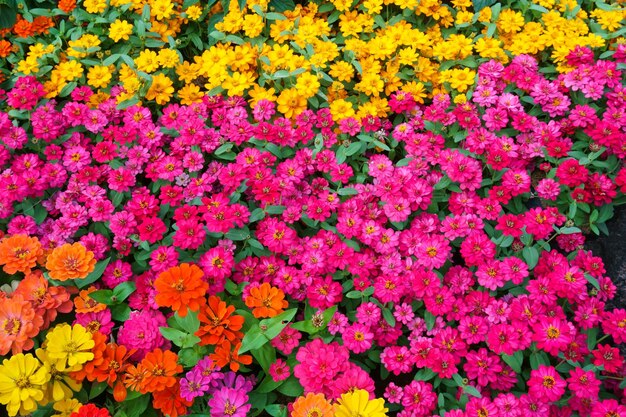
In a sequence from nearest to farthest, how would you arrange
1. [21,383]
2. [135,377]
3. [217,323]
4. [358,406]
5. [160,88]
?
[358,406], [21,383], [135,377], [217,323], [160,88]

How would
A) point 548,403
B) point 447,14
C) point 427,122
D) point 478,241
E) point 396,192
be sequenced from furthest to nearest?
point 447,14 < point 427,122 < point 396,192 < point 478,241 < point 548,403

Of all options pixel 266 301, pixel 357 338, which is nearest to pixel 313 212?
pixel 266 301

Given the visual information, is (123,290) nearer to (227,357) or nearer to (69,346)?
(69,346)

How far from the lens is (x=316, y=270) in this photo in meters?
2.19

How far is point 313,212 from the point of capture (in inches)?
91.8

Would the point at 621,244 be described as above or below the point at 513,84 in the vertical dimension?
below

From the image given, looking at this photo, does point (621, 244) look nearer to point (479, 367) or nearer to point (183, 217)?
point (479, 367)

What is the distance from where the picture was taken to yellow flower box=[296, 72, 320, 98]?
8.92 feet

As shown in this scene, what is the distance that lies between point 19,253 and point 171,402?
0.87 metres

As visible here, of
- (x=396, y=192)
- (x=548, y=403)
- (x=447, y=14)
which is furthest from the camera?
(x=447, y=14)

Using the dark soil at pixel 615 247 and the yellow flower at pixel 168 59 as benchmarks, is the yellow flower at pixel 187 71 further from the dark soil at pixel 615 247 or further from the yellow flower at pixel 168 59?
the dark soil at pixel 615 247

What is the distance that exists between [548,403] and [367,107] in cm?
162

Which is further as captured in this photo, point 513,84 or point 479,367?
point 513,84

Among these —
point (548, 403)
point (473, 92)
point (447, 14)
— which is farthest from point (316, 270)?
point (447, 14)
